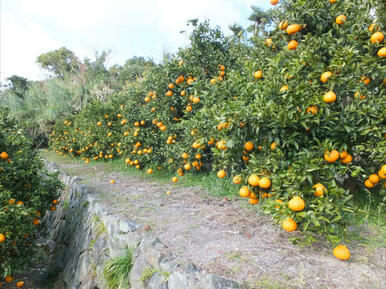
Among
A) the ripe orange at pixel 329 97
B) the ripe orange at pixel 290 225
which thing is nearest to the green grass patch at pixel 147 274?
→ the ripe orange at pixel 290 225

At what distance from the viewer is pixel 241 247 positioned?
259 cm

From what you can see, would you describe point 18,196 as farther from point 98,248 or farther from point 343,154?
point 343,154

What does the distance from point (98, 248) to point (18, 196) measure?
1301 mm

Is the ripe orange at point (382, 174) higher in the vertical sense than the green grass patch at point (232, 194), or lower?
higher

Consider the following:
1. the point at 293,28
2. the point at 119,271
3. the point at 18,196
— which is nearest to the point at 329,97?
the point at 293,28

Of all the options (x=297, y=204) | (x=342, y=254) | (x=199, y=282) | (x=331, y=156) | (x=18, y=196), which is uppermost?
(x=331, y=156)

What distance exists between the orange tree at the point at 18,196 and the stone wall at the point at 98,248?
684 mm

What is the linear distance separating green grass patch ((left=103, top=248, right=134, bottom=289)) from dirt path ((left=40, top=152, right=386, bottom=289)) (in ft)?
1.25

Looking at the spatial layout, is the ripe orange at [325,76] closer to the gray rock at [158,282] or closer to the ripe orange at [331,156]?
the ripe orange at [331,156]

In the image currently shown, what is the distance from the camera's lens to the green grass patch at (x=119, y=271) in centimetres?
296

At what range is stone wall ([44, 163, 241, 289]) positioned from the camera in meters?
2.30

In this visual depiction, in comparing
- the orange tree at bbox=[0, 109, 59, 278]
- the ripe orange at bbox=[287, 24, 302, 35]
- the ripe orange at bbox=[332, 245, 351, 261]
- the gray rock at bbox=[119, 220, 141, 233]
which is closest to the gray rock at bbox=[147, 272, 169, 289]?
the gray rock at bbox=[119, 220, 141, 233]

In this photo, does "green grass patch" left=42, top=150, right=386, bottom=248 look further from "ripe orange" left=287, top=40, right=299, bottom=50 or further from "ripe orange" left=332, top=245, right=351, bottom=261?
"ripe orange" left=287, top=40, right=299, bottom=50

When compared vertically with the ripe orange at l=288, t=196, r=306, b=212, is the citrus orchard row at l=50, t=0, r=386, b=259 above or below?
above
